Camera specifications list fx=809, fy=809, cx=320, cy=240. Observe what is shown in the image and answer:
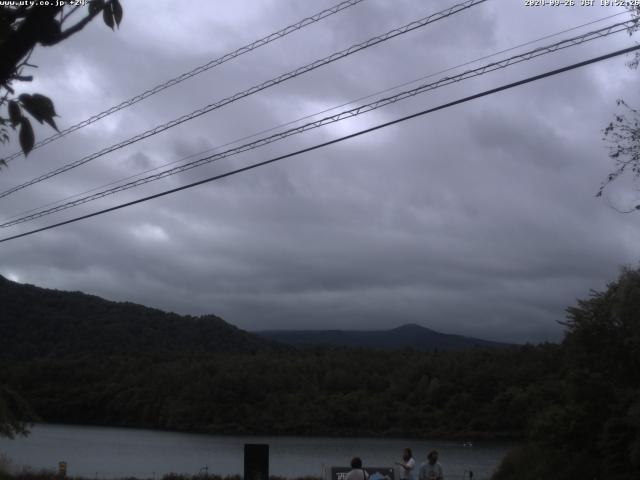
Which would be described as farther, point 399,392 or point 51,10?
point 399,392

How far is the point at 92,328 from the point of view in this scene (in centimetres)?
8594

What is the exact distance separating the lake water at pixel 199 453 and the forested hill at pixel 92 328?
10675mm

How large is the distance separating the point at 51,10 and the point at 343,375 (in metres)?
68.7

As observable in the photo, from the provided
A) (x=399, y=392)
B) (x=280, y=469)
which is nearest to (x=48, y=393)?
(x=399, y=392)

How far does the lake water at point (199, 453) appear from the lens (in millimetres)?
36500

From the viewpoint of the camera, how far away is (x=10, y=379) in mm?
61281

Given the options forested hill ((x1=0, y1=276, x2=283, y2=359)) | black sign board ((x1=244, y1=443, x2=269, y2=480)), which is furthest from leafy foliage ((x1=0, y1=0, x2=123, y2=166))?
forested hill ((x1=0, y1=276, x2=283, y2=359))

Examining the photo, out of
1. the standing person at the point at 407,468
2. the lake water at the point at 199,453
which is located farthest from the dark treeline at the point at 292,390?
the standing person at the point at 407,468

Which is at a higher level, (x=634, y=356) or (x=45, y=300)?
(x=45, y=300)

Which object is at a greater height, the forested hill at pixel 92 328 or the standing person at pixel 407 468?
the forested hill at pixel 92 328

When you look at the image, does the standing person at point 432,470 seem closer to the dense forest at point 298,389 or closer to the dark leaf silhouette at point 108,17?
the dark leaf silhouette at point 108,17

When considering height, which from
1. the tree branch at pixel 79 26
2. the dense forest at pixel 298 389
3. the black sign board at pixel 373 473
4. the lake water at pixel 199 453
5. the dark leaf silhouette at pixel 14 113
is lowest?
the black sign board at pixel 373 473

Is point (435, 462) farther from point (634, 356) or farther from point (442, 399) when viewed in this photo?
point (442, 399)

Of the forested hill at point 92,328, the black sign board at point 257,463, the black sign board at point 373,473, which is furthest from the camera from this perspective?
the forested hill at point 92,328
